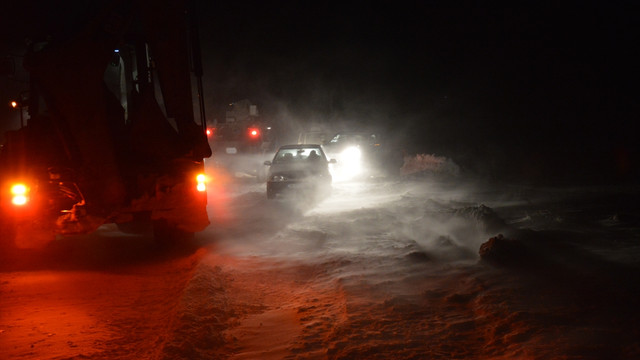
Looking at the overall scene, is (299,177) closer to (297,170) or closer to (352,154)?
(297,170)

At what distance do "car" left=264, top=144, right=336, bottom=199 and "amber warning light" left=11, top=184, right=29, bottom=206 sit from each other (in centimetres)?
824

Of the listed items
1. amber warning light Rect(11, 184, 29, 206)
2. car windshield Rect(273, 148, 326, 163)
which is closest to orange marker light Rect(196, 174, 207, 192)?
amber warning light Rect(11, 184, 29, 206)

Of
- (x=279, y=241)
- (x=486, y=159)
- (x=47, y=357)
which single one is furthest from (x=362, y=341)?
(x=486, y=159)

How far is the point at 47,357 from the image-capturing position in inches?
175

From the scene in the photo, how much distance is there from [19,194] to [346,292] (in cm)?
510

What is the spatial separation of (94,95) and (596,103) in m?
31.0

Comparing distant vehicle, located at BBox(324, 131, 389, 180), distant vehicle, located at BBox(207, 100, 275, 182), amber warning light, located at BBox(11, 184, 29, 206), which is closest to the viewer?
amber warning light, located at BBox(11, 184, 29, 206)

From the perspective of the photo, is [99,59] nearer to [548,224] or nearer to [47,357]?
[47,357]

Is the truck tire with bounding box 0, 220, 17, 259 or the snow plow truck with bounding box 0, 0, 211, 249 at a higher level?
the snow plow truck with bounding box 0, 0, 211, 249

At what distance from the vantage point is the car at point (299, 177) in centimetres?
1538

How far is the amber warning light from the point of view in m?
7.77

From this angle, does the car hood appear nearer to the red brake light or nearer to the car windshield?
the car windshield

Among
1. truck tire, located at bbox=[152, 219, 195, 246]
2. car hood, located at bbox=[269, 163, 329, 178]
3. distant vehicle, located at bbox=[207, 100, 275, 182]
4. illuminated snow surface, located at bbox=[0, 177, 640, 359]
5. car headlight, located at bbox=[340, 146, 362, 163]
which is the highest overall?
distant vehicle, located at bbox=[207, 100, 275, 182]

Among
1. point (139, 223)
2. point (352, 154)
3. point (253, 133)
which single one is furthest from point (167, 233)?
point (253, 133)
